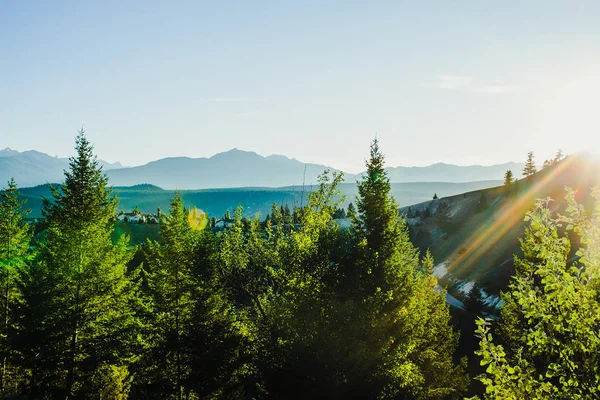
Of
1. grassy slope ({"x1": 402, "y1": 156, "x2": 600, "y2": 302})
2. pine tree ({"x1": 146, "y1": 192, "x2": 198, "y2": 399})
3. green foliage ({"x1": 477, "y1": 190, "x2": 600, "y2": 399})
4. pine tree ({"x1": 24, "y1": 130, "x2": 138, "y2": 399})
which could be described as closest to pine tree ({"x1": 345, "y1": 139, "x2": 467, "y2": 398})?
green foliage ({"x1": 477, "y1": 190, "x2": 600, "y2": 399})

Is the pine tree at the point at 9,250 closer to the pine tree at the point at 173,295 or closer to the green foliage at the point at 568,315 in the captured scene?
the pine tree at the point at 173,295

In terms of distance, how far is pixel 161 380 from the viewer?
21.6 meters

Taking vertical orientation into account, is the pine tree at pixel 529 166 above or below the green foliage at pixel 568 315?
above

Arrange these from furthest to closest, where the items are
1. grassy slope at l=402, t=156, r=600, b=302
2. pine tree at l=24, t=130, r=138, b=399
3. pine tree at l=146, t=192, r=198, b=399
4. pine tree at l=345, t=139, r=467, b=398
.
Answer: grassy slope at l=402, t=156, r=600, b=302, pine tree at l=146, t=192, r=198, b=399, pine tree at l=24, t=130, r=138, b=399, pine tree at l=345, t=139, r=467, b=398

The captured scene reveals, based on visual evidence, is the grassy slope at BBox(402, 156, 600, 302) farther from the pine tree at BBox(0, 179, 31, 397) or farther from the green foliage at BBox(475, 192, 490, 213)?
the pine tree at BBox(0, 179, 31, 397)

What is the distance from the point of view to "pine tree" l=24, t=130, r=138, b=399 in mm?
20750

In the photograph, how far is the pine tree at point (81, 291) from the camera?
20750 mm

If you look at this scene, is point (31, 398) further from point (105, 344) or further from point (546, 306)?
point (546, 306)

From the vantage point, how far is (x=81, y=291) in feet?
70.0

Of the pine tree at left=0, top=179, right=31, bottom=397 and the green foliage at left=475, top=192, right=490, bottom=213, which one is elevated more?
the green foliage at left=475, top=192, right=490, bottom=213

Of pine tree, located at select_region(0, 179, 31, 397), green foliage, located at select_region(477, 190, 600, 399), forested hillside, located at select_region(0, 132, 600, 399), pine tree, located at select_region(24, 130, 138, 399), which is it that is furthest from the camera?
pine tree, located at select_region(0, 179, 31, 397)

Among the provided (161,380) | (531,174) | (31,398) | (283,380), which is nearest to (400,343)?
(283,380)

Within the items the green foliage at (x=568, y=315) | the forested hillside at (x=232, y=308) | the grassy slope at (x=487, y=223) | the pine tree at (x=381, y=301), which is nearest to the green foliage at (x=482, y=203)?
the grassy slope at (x=487, y=223)

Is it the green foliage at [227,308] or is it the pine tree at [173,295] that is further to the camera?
the pine tree at [173,295]
